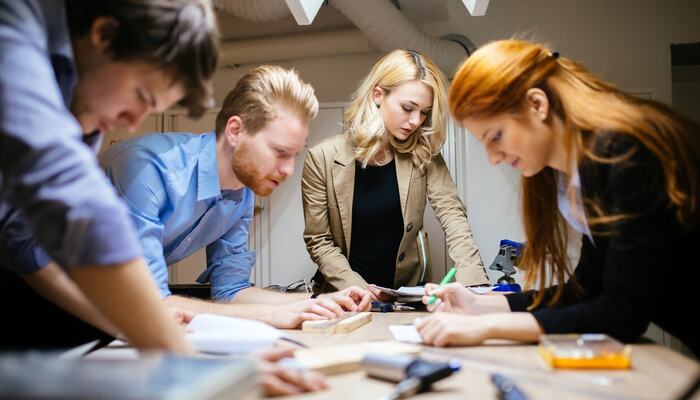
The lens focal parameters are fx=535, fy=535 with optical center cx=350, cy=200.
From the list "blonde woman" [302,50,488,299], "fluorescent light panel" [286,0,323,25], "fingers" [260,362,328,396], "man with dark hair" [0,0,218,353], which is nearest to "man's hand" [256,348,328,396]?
"fingers" [260,362,328,396]

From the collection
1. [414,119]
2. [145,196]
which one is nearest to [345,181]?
[414,119]

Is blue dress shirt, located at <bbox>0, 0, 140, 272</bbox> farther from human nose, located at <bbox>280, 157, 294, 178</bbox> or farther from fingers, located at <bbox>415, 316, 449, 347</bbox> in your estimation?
human nose, located at <bbox>280, 157, 294, 178</bbox>

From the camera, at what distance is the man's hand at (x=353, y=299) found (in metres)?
1.52

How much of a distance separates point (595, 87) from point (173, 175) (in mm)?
1125

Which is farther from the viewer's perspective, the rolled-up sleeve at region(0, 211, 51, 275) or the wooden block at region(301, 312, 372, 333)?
the wooden block at region(301, 312, 372, 333)

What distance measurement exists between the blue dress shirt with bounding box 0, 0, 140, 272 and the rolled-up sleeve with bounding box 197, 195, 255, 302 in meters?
1.14

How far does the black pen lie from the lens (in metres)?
0.70

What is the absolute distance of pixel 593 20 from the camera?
3.22 meters

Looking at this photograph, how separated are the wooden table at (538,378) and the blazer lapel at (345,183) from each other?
1.39 meters

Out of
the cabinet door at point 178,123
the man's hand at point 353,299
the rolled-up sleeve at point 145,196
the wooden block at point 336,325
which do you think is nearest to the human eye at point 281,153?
the rolled-up sleeve at point 145,196

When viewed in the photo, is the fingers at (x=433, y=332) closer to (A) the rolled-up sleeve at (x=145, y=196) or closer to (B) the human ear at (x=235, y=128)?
(A) the rolled-up sleeve at (x=145, y=196)

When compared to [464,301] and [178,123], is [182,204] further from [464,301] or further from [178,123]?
[178,123]

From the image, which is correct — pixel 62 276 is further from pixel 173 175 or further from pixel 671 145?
pixel 671 145

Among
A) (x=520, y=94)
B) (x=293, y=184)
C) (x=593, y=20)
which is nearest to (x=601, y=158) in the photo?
(x=520, y=94)
